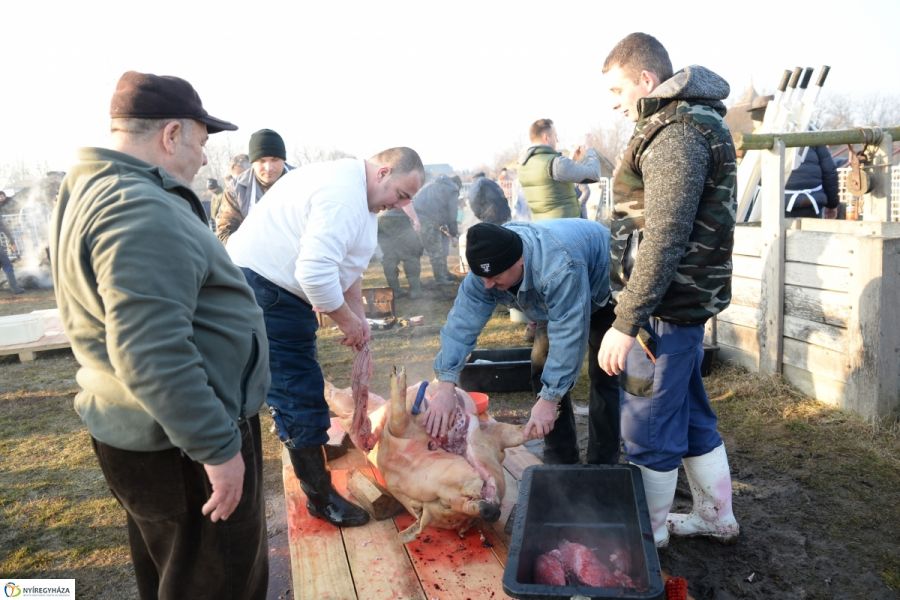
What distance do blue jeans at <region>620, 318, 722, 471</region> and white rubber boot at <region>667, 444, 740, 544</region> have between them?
0.25m

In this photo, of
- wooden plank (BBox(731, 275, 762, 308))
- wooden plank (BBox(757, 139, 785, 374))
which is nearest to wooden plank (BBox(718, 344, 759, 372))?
wooden plank (BBox(757, 139, 785, 374))

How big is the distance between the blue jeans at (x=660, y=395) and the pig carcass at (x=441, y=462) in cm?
60

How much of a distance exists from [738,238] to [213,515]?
509 cm

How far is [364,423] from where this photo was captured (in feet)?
11.3

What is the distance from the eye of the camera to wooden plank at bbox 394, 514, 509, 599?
8.28ft

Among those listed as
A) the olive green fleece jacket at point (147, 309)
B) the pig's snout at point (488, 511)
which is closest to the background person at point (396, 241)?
the pig's snout at point (488, 511)

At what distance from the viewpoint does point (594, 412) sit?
370 cm

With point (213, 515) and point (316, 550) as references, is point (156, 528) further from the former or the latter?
point (316, 550)

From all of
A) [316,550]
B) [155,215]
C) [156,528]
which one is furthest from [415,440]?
[155,215]

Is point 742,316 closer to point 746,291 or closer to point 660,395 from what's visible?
point 746,291

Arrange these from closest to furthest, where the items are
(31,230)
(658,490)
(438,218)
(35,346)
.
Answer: (658,490), (35,346), (438,218), (31,230)

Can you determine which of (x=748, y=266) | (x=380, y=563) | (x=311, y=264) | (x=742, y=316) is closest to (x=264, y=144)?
(x=311, y=264)

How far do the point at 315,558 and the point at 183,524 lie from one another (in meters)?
1.03

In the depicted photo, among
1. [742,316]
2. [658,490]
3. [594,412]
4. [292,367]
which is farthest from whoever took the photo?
[742,316]
